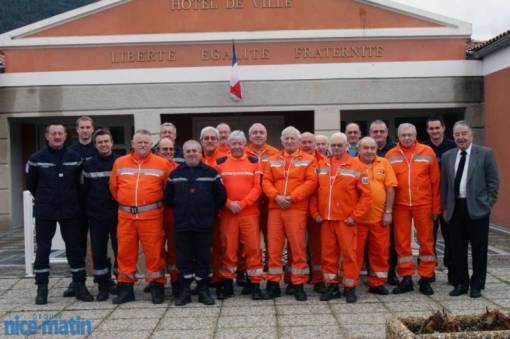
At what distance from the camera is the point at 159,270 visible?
572 centimetres

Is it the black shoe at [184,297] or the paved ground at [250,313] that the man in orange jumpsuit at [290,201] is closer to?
the paved ground at [250,313]

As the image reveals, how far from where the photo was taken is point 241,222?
5773 millimetres

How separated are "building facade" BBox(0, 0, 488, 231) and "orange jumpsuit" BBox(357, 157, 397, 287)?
5.90 m

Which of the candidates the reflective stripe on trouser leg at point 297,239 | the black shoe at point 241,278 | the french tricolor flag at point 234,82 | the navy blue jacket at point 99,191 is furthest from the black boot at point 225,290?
the french tricolor flag at point 234,82

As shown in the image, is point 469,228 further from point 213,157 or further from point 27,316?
point 27,316

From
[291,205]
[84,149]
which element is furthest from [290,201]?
[84,149]

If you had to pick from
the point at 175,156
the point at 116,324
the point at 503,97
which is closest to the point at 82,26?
the point at 175,156

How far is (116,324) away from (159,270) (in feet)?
2.78

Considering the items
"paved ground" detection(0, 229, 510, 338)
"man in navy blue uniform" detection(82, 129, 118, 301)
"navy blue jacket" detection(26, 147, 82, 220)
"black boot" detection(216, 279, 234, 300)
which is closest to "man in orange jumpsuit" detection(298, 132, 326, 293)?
"paved ground" detection(0, 229, 510, 338)

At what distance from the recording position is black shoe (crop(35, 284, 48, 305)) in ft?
19.0

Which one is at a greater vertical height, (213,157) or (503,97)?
(503,97)

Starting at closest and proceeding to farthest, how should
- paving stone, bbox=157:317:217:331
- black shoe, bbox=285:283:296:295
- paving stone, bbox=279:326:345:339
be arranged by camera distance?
paving stone, bbox=279:326:345:339 → paving stone, bbox=157:317:217:331 → black shoe, bbox=285:283:296:295

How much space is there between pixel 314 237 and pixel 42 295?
3264 mm

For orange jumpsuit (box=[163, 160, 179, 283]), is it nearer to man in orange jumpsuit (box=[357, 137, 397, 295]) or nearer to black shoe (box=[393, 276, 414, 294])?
man in orange jumpsuit (box=[357, 137, 397, 295])
